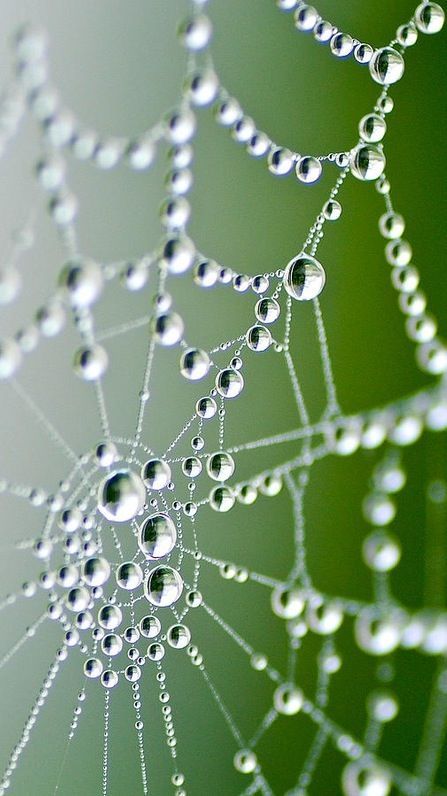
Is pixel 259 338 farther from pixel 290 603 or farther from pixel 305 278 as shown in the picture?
pixel 290 603

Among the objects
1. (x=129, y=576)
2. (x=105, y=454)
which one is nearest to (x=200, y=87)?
(x=105, y=454)

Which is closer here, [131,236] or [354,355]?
[131,236]

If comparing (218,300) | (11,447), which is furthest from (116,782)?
(218,300)

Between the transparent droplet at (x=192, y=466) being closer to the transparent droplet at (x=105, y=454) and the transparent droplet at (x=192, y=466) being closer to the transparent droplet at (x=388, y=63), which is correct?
the transparent droplet at (x=105, y=454)

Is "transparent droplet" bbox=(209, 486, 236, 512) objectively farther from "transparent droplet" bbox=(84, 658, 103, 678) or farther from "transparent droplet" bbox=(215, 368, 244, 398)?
"transparent droplet" bbox=(84, 658, 103, 678)

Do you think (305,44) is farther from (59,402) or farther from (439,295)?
(59,402)

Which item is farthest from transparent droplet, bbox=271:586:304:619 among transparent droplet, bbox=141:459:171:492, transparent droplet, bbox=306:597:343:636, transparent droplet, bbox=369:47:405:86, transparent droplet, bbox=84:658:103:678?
transparent droplet, bbox=369:47:405:86
